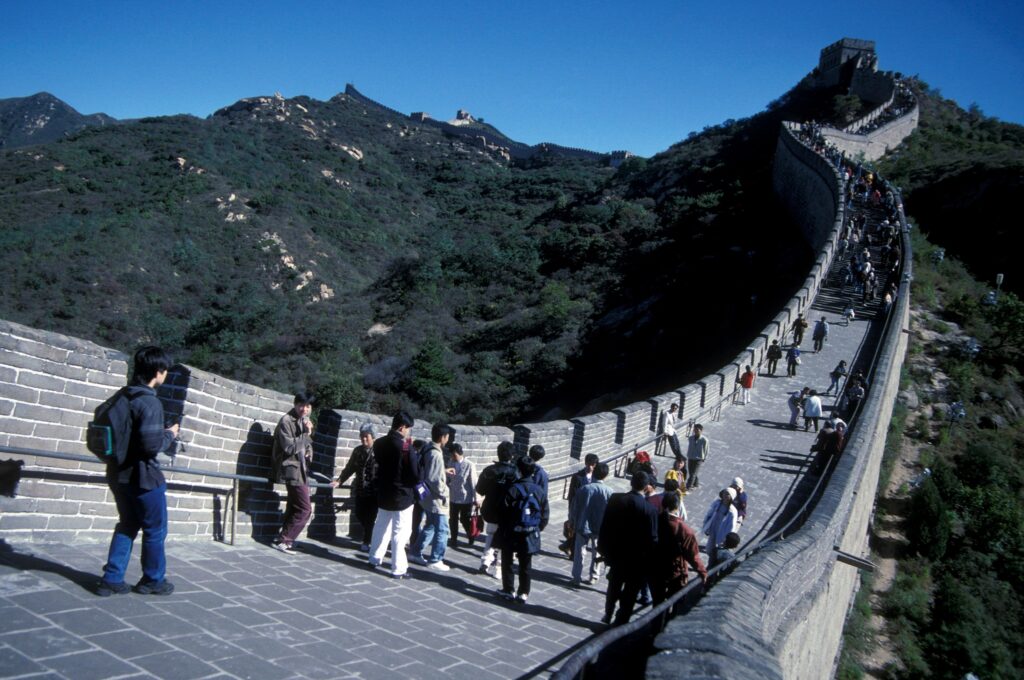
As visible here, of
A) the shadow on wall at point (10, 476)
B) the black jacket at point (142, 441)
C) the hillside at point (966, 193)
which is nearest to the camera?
the black jacket at point (142, 441)

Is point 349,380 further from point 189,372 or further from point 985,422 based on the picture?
point 189,372

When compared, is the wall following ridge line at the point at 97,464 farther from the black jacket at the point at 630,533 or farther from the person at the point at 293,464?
the black jacket at the point at 630,533

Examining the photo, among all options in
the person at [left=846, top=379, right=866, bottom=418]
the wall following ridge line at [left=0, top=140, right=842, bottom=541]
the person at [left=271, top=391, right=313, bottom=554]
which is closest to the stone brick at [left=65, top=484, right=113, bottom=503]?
the wall following ridge line at [left=0, top=140, right=842, bottom=541]

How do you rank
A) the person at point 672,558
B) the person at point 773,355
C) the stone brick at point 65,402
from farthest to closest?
the person at point 773,355 → the person at point 672,558 → the stone brick at point 65,402

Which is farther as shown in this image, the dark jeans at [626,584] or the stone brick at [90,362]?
the dark jeans at [626,584]

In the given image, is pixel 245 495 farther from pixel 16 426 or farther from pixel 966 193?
pixel 966 193

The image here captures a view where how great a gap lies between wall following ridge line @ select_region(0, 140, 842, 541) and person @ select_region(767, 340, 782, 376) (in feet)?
39.9

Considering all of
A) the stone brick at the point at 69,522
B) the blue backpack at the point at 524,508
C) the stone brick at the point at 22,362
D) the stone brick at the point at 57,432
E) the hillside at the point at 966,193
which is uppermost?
the hillside at the point at 966,193

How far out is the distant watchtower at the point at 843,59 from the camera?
58.8 m

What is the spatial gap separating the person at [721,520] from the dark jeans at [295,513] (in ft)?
13.6

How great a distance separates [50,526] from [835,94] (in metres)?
66.5

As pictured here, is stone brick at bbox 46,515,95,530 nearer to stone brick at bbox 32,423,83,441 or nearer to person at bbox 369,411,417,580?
stone brick at bbox 32,423,83,441

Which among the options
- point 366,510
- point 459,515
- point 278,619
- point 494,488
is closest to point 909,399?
point 459,515

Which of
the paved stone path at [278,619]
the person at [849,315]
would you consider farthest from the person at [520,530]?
the person at [849,315]
